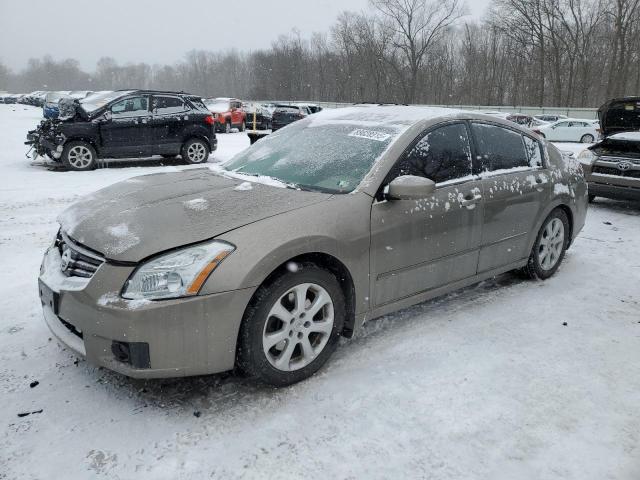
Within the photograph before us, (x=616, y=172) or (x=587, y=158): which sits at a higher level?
(x=587, y=158)

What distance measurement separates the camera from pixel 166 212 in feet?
9.59

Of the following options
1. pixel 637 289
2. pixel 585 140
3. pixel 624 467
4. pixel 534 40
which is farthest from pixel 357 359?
pixel 534 40

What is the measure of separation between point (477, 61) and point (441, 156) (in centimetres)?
6764

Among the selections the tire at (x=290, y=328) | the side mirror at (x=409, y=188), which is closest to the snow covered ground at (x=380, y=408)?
the tire at (x=290, y=328)

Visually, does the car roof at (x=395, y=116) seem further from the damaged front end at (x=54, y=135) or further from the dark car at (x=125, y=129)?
the damaged front end at (x=54, y=135)

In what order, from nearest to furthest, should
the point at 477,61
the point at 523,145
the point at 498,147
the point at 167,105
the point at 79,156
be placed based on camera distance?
1. the point at 498,147
2. the point at 523,145
3. the point at 79,156
4. the point at 167,105
5. the point at 477,61

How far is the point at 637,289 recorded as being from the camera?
4.66 metres

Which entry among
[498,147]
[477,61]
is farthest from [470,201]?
[477,61]

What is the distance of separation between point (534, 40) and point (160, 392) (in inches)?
2344

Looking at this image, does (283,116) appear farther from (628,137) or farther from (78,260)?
(78,260)

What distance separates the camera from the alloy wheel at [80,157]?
10.6 meters

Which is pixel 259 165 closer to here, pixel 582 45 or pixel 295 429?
pixel 295 429

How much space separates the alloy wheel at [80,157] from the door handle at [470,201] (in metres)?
9.27

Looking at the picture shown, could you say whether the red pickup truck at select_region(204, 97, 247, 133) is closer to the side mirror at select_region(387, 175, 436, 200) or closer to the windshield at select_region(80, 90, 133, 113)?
the windshield at select_region(80, 90, 133, 113)
